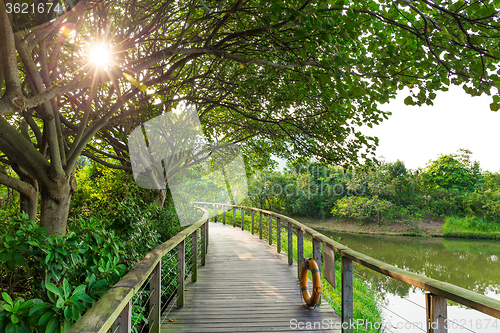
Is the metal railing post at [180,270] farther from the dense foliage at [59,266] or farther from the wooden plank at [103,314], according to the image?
the wooden plank at [103,314]

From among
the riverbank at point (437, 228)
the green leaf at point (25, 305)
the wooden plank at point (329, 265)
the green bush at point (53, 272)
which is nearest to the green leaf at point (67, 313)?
the green bush at point (53, 272)

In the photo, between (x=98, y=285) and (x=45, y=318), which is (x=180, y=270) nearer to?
(x=98, y=285)

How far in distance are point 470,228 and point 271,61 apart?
24.2 meters

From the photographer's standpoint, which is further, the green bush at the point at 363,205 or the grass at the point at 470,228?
the grass at the point at 470,228

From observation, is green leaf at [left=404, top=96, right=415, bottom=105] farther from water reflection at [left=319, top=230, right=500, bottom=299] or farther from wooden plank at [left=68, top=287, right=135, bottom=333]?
water reflection at [left=319, top=230, right=500, bottom=299]

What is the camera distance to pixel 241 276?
17.3ft

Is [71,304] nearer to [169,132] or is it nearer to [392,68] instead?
[392,68]

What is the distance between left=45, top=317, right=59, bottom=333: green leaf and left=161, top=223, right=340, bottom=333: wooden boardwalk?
165 centimetres

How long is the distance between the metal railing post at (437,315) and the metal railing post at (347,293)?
98cm

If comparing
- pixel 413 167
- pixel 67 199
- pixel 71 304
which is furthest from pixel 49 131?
pixel 413 167

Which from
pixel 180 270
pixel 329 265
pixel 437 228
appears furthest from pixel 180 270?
pixel 437 228

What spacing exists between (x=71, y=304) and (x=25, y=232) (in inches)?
36.2

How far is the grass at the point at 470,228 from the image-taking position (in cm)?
2040

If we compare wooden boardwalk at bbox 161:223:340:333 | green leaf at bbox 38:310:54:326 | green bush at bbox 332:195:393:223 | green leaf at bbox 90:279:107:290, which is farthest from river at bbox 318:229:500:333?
green leaf at bbox 38:310:54:326
